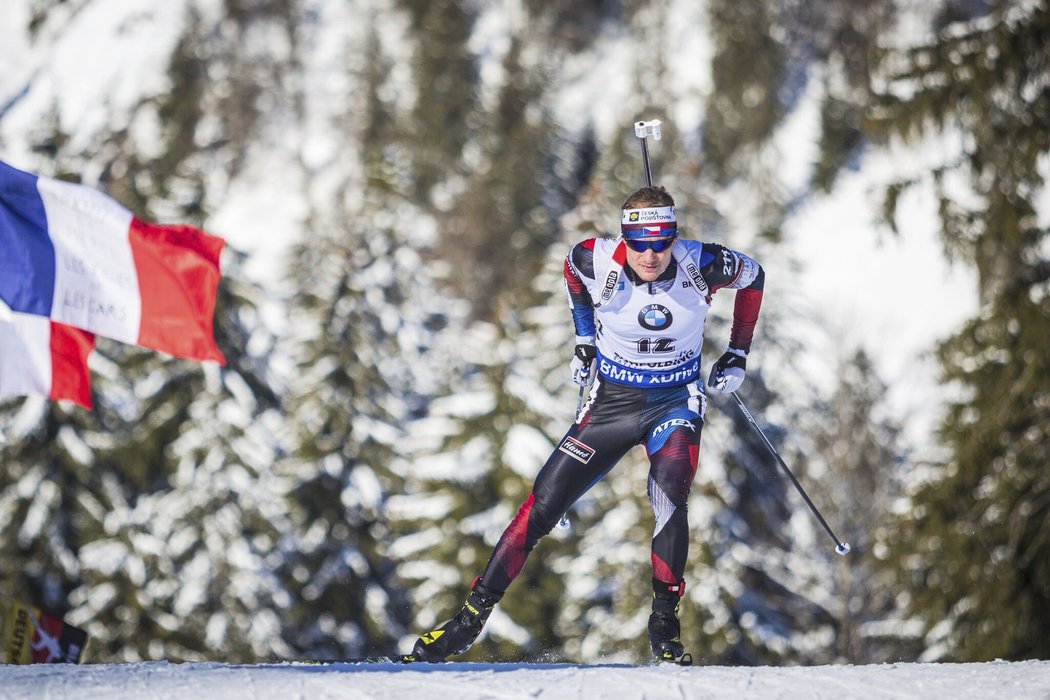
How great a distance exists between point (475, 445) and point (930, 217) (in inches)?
1272

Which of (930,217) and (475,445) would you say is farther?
A: (930,217)

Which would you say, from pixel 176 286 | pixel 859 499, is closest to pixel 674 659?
pixel 176 286

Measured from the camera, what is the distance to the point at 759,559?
19516 millimetres

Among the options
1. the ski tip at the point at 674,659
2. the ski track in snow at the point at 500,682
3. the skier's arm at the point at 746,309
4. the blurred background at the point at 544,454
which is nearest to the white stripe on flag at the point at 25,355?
the ski track in snow at the point at 500,682

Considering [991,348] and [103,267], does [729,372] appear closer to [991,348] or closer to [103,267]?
[103,267]

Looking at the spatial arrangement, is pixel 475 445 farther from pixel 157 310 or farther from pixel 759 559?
pixel 157 310

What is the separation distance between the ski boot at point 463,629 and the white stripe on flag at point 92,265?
3768 millimetres

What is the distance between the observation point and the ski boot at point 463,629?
7.45m

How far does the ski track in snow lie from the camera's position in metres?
6.40

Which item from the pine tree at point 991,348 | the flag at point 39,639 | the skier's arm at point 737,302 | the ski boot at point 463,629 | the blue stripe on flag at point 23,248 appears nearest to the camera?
the skier's arm at point 737,302

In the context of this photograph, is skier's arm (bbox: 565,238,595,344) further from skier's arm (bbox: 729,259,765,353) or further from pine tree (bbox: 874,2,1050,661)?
Result: pine tree (bbox: 874,2,1050,661)

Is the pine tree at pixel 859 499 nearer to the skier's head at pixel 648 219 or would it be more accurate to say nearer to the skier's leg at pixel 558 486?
the skier's leg at pixel 558 486

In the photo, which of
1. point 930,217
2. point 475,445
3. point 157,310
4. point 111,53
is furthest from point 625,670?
point 111,53

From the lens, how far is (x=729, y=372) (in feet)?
24.9
